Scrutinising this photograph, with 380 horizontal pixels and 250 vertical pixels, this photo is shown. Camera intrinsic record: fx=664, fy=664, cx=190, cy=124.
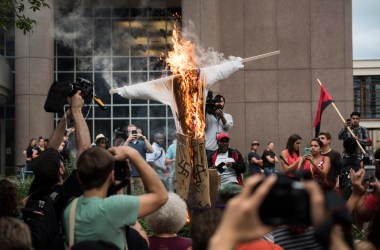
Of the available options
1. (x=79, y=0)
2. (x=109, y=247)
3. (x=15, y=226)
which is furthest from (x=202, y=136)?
(x=79, y=0)

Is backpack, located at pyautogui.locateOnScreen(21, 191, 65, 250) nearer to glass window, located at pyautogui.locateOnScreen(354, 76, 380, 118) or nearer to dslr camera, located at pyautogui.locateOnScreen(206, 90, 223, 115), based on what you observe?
dslr camera, located at pyautogui.locateOnScreen(206, 90, 223, 115)

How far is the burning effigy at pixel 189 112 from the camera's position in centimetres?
888

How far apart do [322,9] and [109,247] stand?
2051 cm

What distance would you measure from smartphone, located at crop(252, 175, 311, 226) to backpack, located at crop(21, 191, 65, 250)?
98.1 inches

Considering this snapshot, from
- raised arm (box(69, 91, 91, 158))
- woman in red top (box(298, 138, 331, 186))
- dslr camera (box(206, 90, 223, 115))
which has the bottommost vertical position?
woman in red top (box(298, 138, 331, 186))

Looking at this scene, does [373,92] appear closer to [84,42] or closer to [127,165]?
[84,42]

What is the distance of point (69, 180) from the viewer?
14.8 ft

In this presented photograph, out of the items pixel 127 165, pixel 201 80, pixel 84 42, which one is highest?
pixel 84 42

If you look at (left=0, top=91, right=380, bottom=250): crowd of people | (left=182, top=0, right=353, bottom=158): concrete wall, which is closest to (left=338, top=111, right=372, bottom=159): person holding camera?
(left=0, top=91, right=380, bottom=250): crowd of people

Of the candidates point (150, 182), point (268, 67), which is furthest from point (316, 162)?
point (268, 67)

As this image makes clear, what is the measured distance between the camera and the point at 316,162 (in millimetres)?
8922

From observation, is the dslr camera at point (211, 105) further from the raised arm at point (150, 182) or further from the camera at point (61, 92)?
the raised arm at point (150, 182)

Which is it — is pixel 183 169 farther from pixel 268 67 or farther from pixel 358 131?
pixel 268 67

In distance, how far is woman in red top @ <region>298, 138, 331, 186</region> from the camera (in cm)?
838
